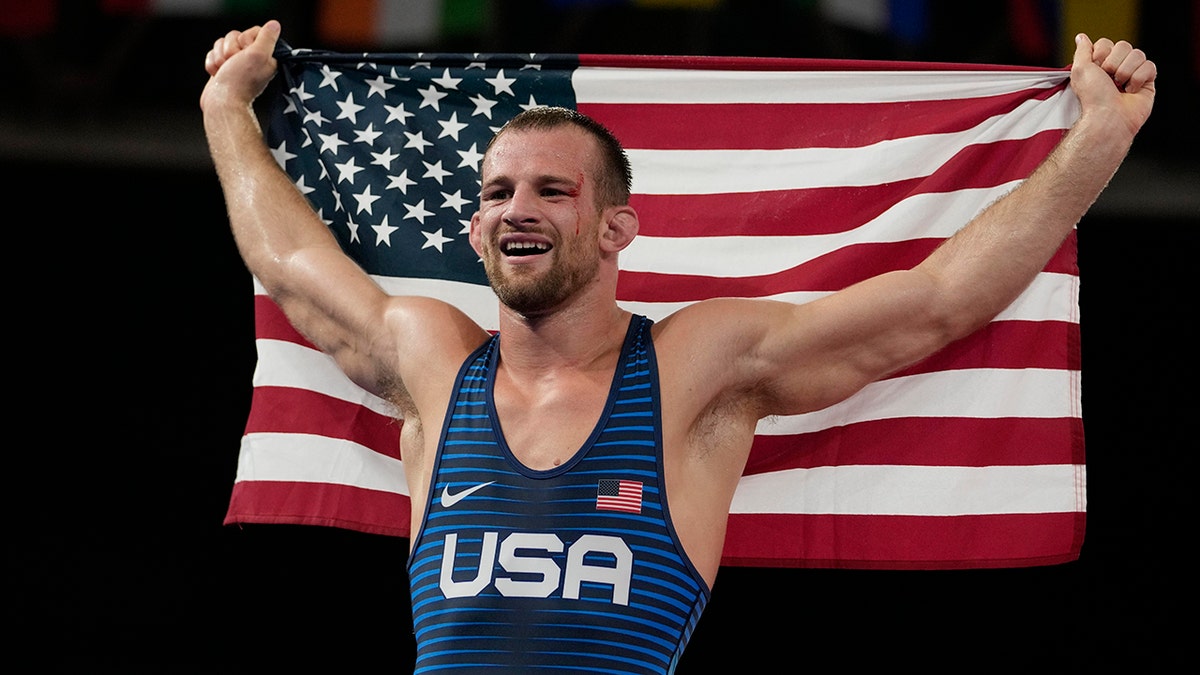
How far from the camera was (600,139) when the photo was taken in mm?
3234

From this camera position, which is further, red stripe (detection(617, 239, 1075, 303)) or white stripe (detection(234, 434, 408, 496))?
white stripe (detection(234, 434, 408, 496))

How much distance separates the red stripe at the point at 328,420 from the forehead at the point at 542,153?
81cm

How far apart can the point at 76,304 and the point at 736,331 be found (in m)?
4.35

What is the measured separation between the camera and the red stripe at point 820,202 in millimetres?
3420

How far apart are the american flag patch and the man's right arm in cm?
54

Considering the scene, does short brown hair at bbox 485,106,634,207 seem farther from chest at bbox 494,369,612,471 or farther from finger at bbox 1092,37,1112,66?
finger at bbox 1092,37,1112,66

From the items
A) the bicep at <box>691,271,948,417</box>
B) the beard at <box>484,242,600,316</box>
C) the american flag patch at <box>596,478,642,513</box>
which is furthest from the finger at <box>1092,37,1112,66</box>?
the american flag patch at <box>596,478,642,513</box>

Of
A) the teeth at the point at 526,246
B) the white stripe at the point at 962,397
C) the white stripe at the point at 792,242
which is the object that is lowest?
the white stripe at the point at 962,397

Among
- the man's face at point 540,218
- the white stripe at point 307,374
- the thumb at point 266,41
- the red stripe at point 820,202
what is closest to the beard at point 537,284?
the man's face at point 540,218

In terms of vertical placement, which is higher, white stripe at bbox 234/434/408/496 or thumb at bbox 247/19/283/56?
thumb at bbox 247/19/283/56

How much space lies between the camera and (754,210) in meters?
3.57

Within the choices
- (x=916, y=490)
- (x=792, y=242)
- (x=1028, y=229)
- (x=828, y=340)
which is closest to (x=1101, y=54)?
(x=1028, y=229)

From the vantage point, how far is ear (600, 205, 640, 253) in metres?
3.22

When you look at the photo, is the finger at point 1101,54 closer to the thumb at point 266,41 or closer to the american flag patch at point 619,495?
the american flag patch at point 619,495
